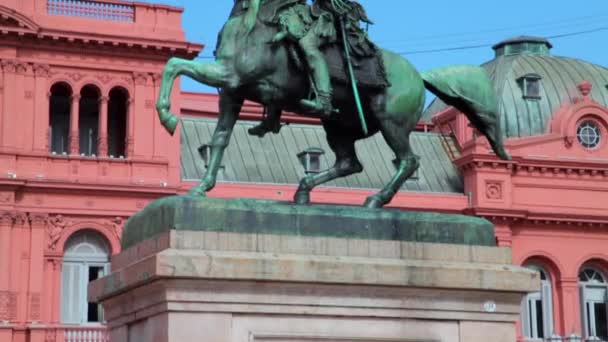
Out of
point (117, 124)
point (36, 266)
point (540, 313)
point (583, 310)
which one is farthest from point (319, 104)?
point (583, 310)

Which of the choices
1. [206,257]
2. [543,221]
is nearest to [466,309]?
[206,257]

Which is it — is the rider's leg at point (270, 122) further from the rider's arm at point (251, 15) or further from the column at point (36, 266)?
the column at point (36, 266)

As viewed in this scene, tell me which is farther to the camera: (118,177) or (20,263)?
(118,177)

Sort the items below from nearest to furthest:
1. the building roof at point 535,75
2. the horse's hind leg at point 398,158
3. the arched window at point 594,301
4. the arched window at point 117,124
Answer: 1. the horse's hind leg at point 398,158
2. the arched window at point 117,124
3. the arched window at point 594,301
4. the building roof at point 535,75

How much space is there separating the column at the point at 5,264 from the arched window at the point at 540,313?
61.3 ft

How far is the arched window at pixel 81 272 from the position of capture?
42.0 meters

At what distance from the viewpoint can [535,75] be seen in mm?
53031

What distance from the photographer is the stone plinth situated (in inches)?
449

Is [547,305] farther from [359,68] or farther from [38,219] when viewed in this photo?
[359,68]

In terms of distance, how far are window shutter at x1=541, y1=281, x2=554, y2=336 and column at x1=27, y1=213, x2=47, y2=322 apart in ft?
60.2

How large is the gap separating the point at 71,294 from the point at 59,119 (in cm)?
617

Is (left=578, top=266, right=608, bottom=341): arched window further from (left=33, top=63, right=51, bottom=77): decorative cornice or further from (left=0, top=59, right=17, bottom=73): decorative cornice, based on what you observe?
(left=0, top=59, right=17, bottom=73): decorative cornice

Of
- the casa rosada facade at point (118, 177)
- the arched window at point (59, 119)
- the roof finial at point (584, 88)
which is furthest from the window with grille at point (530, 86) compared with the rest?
the arched window at point (59, 119)

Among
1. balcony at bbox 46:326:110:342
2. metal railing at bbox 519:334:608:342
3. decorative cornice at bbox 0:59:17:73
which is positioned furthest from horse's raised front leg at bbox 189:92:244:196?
metal railing at bbox 519:334:608:342
